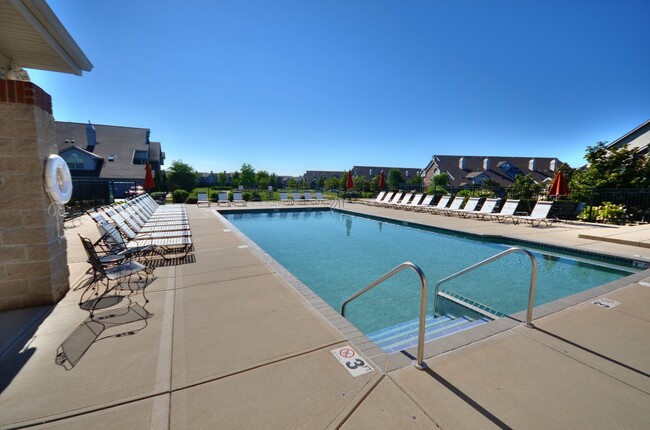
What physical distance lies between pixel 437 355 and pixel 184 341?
2583 mm

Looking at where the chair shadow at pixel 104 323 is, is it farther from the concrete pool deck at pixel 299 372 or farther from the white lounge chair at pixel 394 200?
the white lounge chair at pixel 394 200

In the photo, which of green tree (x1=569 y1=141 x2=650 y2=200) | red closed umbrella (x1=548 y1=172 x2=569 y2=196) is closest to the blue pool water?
red closed umbrella (x1=548 y1=172 x2=569 y2=196)

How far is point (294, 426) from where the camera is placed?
5.88 ft

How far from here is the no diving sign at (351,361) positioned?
2378mm

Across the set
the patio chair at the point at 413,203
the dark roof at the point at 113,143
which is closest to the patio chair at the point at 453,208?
the patio chair at the point at 413,203

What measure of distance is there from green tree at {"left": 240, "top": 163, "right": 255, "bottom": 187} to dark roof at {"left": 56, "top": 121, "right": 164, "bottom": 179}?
24.7 meters

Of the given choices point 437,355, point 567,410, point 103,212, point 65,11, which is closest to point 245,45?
point 65,11

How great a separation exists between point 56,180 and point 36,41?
191 cm

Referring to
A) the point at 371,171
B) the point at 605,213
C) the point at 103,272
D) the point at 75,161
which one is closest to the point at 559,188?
the point at 605,213

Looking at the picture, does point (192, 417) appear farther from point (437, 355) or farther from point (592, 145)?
point (592, 145)

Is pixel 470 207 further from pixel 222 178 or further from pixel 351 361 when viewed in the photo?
pixel 222 178

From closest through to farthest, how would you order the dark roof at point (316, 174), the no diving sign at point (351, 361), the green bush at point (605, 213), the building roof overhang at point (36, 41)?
1. the no diving sign at point (351, 361)
2. the building roof overhang at point (36, 41)
3. the green bush at point (605, 213)
4. the dark roof at point (316, 174)

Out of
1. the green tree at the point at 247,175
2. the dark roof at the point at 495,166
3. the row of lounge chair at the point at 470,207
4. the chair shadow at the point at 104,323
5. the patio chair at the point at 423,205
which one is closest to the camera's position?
the chair shadow at the point at 104,323

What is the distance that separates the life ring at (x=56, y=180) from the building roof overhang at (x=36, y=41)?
60.1 inches
